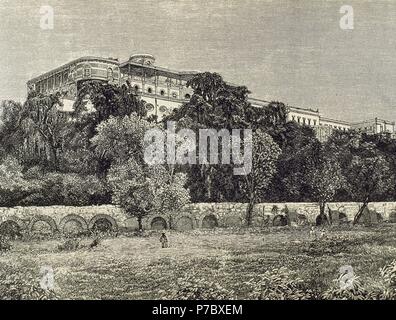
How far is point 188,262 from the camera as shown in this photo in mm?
9539

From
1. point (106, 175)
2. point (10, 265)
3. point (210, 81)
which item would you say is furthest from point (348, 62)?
point (10, 265)

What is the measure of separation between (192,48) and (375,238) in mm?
4641

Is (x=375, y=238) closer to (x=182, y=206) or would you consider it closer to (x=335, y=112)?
(x=335, y=112)

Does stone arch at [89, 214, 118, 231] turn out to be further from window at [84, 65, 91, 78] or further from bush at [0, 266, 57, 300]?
window at [84, 65, 91, 78]

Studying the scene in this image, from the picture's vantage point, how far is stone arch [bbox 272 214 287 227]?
33.0 feet

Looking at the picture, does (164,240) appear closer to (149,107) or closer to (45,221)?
(45,221)

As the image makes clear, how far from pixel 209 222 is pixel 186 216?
413 mm

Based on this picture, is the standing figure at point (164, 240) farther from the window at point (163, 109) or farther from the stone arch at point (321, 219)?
the stone arch at point (321, 219)

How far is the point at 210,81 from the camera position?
396 inches

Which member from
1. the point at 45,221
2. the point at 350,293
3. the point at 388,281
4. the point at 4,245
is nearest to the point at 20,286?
the point at 4,245

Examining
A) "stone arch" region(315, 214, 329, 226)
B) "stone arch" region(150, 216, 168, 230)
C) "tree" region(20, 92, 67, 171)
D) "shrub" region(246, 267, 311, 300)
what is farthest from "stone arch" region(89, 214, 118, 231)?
"stone arch" region(315, 214, 329, 226)

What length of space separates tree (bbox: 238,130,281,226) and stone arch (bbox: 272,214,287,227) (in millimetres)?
432
